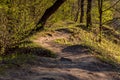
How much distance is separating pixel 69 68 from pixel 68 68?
0.21 feet

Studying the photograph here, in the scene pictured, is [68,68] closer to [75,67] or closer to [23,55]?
[75,67]

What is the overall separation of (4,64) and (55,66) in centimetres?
223

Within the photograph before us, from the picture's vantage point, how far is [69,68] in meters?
12.6

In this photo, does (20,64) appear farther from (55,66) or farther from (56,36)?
(56,36)

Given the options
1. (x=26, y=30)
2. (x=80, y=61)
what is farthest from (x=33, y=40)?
(x=80, y=61)

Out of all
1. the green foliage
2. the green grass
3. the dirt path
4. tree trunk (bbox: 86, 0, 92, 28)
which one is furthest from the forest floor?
tree trunk (bbox: 86, 0, 92, 28)

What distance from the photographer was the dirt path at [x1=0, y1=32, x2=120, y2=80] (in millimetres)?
10531

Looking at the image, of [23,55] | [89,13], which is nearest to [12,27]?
[23,55]

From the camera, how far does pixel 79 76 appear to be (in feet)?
37.4

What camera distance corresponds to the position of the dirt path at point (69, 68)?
10.5 meters

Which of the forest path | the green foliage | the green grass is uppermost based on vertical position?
the green foliage

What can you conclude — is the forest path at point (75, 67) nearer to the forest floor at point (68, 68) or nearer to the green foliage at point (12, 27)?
the forest floor at point (68, 68)

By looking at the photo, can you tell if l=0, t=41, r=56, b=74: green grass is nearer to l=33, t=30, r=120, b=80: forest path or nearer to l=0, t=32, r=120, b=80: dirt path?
l=0, t=32, r=120, b=80: dirt path

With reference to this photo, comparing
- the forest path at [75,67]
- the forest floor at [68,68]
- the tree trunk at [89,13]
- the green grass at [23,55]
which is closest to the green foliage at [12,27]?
the green grass at [23,55]
